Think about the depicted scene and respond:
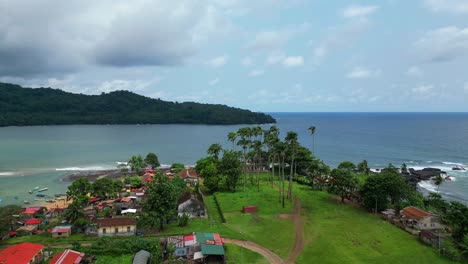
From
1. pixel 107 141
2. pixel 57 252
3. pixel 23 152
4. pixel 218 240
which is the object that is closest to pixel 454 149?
pixel 218 240

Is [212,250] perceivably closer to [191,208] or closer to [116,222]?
[191,208]

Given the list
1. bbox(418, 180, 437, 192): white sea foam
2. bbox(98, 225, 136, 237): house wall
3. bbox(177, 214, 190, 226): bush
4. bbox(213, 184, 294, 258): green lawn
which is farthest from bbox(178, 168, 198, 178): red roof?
bbox(418, 180, 437, 192): white sea foam

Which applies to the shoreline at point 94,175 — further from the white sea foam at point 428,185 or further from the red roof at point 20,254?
the white sea foam at point 428,185

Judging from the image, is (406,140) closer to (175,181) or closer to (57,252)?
(175,181)

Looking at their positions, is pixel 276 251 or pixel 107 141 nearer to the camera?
pixel 276 251

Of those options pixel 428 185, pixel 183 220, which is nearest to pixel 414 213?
pixel 183 220

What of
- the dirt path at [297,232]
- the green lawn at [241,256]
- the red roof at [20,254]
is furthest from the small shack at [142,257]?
the dirt path at [297,232]
